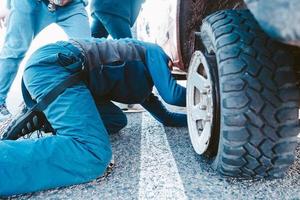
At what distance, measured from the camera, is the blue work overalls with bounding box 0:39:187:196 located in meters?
1.33

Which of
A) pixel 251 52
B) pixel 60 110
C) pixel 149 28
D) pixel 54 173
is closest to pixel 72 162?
pixel 54 173

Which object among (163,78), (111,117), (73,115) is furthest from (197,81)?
(111,117)

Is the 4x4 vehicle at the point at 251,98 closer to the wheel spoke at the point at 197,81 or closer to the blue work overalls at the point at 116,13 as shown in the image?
the wheel spoke at the point at 197,81

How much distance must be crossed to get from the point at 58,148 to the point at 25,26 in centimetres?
164

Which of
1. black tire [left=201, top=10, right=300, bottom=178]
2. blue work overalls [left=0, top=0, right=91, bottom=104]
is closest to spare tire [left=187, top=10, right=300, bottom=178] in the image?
black tire [left=201, top=10, right=300, bottom=178]

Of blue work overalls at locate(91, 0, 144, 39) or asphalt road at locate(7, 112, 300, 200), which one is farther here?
blue work overalls at locate(91, 0, 144, 39)

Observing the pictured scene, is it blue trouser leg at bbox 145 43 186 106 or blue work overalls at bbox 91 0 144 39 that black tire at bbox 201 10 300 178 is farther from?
blue work overalls at bbox 91 0 144 39

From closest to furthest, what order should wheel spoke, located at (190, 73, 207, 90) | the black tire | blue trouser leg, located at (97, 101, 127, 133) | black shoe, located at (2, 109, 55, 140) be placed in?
the black tire
wheel spoke, located at (190, 73, 207, 90)
black shoe, located at (2, 109, 55, 140)
blue trouser leg, located at (97, 101, 127, 133)

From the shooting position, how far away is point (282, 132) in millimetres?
1223

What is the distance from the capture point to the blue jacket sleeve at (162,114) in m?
2.16

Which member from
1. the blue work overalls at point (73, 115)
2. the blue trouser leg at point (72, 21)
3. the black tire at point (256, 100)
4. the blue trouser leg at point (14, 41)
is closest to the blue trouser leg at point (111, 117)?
the blue work overalls at point (73, 115)

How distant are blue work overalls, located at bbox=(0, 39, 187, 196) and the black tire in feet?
1.71

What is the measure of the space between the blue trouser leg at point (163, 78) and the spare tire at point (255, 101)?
1.48 feet

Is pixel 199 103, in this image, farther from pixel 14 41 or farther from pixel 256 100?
pixel 14 41
